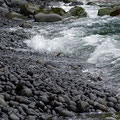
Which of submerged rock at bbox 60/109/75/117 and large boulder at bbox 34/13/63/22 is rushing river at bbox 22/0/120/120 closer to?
large boulder at bbox 34/13/63/22

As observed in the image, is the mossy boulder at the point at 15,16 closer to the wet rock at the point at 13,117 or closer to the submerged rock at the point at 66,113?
the submerged rock at the point at 66,113

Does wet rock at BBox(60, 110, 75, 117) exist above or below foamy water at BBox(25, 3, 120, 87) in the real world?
above

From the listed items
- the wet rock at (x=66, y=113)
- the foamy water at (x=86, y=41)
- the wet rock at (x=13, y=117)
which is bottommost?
the foamy water at (x=86, y=41)

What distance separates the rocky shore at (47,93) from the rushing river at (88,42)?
28.5 inches

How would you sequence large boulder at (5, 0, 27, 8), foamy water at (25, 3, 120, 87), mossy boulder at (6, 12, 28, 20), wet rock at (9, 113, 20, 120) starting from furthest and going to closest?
large boulder at (5, 0, 27, 8), mossy boulder at (6, 12, 28, 20), foamy water at (25, 3, 120, 87), wet rock at (9, 113, 20, 120)

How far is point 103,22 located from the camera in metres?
16.0

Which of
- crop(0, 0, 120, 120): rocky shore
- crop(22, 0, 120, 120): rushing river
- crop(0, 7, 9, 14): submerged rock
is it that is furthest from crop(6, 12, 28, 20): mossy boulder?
crop(0, 0, 120, 120): rocky shore

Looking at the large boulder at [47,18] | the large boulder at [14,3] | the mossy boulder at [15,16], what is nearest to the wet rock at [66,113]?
the large boulder at [47,18]

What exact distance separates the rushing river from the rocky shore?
28.5 inches

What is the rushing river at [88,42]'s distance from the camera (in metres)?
8.63

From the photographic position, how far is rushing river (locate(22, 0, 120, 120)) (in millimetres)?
8633

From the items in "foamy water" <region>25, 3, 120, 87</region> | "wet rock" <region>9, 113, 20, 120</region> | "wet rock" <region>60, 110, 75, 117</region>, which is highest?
"wet rock" <region>9, 113, 20, 120</region>

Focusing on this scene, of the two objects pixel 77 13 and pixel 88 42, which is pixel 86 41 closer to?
pixel 88 42

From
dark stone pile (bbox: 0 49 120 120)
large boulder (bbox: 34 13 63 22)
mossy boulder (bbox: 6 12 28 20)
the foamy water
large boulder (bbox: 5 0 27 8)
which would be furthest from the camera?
large boulder (bbox: 5 0 27 8)
